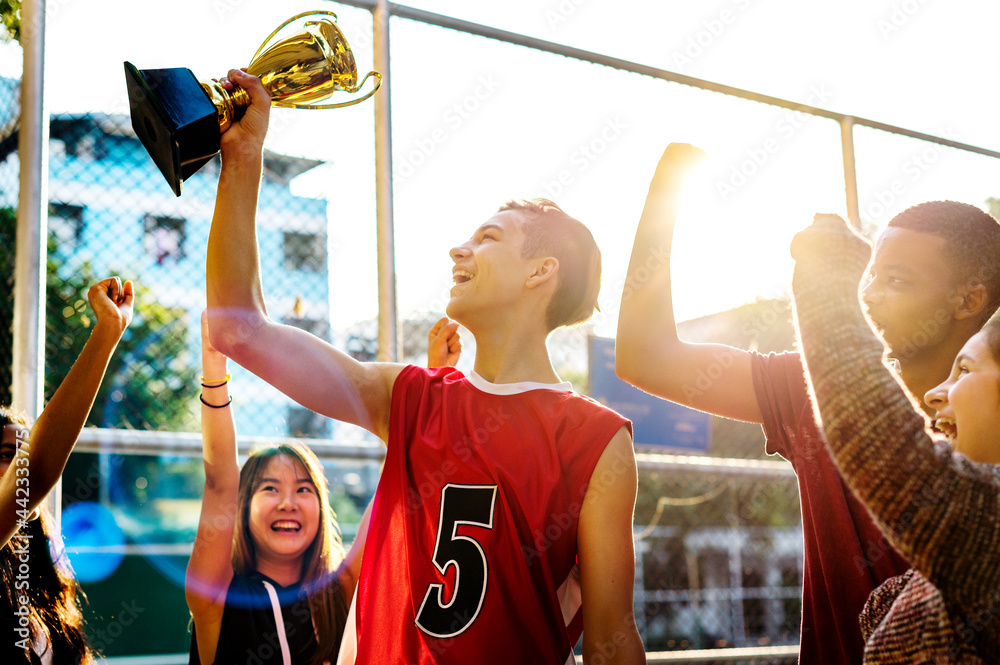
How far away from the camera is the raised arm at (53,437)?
5.68 feet

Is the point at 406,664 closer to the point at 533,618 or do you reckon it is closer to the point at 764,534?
the point at 533,618

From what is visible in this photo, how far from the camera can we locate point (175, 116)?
1311 millimetres

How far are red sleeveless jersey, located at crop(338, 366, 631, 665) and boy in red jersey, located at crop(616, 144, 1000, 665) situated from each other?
0.70 ft

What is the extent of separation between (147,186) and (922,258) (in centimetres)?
875

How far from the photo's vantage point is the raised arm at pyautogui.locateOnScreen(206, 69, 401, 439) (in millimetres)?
1356

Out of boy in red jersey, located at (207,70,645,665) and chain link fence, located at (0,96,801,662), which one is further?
chain link fence, located at (0,96,801,662)

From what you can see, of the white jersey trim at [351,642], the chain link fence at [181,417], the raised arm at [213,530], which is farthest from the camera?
the chain link fence at [181,417]

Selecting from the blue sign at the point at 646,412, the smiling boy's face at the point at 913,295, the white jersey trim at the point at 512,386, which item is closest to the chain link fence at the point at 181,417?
Answer: the blue sign at the point at 646,412

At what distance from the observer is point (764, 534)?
68.8 ft

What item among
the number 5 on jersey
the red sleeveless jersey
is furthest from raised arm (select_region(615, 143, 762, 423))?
the number 5 on jersey

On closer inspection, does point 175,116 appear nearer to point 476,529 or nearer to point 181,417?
point 476,529

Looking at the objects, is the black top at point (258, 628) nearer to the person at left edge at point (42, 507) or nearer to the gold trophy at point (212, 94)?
→ the person at left edge at point (42, 507)

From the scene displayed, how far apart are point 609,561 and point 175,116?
1.12 meters

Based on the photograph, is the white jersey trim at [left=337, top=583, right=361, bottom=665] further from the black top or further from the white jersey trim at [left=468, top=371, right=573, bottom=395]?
the black top
